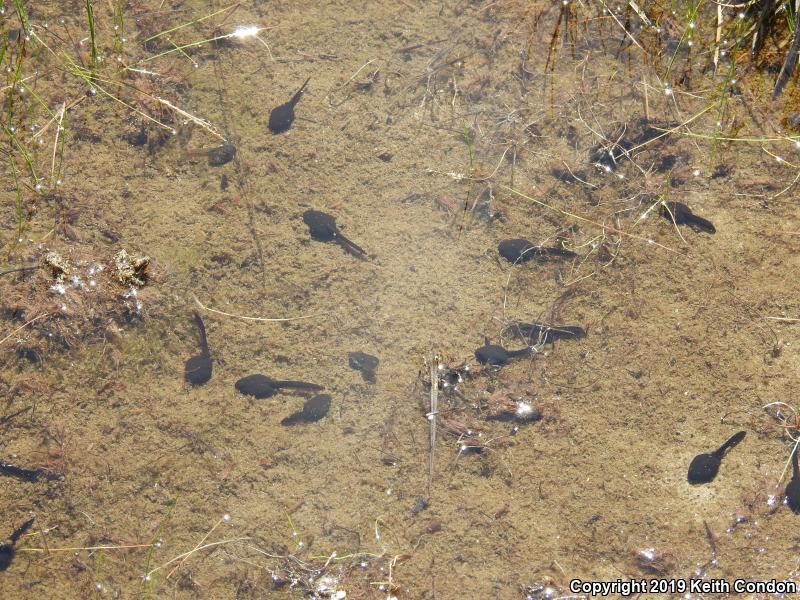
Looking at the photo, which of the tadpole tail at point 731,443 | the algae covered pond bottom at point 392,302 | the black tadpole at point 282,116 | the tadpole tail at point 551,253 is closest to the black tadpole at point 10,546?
the algae covered pond bottom at point 392,302

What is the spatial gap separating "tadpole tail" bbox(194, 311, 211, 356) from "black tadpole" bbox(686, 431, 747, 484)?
2645mm

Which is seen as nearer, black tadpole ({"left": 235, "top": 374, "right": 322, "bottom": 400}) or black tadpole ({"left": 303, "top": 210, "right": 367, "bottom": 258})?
black tadpole ({"left": 235, "top": 374, "right": 322, "bottom": 400})

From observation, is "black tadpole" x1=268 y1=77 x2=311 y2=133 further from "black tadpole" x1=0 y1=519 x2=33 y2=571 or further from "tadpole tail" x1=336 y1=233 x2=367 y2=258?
"black tadpole" x1=0 y1=519 x2=33 y2=571

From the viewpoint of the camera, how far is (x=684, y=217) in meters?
3.24

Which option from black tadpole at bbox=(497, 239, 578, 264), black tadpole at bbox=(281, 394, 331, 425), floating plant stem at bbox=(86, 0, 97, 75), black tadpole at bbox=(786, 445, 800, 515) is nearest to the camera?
black tadpole at bbox=(786, 445, 800, 515)

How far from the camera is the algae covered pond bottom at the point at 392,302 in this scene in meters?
3.02

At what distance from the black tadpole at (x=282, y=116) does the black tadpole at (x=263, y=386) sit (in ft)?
4.71

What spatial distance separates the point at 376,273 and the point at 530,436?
1.21m

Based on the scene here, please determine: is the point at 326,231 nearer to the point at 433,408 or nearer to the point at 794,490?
the point at 433,408

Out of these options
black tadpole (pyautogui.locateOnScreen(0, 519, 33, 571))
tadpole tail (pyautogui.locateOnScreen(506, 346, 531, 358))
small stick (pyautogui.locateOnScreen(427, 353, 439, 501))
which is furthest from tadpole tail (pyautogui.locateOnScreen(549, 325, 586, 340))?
black tadpole (pyautogui.locateOnScreen(0, 519, 33, 571))

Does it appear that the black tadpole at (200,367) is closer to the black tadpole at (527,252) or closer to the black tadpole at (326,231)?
the black tadpole at (326,231)

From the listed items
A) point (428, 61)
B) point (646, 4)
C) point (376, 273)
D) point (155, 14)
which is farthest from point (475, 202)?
point (155, 14)

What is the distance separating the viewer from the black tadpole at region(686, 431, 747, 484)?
3.01 meters

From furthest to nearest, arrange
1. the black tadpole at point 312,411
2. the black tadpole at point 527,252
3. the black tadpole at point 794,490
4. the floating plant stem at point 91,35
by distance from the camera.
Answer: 1. the floating plant stem at point 91,35
2. the black tadpole at point 527,252
3. the black tadpole at point 312,411
4. the black tadpole at point 794,490
